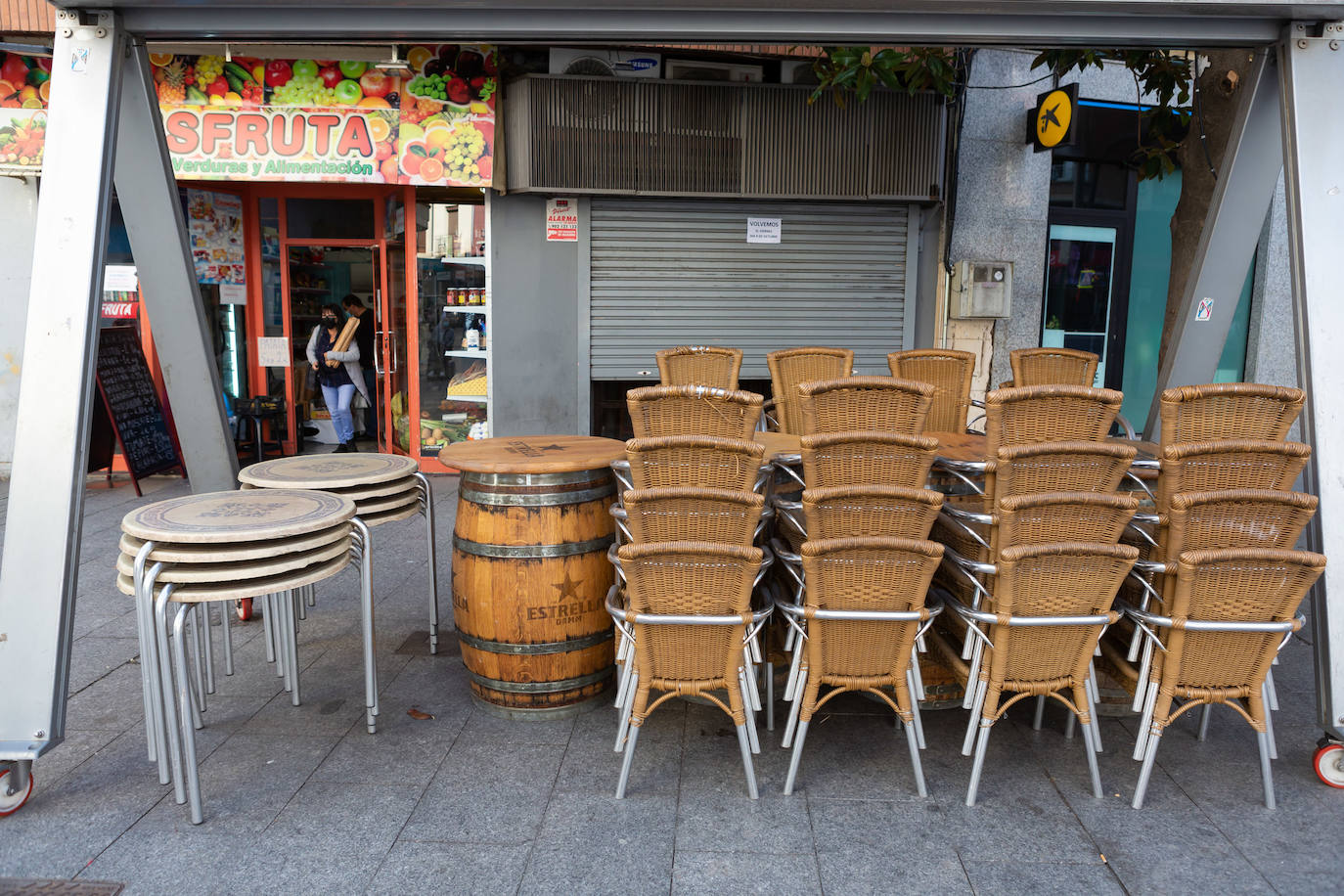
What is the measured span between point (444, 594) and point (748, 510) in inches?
125

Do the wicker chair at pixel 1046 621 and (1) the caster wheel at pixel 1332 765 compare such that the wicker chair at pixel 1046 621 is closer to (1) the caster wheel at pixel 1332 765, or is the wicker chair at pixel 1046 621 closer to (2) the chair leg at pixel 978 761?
(2) the chair leg at pixel 978 761

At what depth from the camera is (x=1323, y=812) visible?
125 inches

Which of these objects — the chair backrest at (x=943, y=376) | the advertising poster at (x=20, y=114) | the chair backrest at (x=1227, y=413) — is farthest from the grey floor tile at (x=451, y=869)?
the advertising poster at (x=20, y=114)

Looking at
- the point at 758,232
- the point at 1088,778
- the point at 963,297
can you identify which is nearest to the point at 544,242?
the point at 758,232

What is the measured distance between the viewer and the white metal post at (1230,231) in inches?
162

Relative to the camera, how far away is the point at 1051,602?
306cm

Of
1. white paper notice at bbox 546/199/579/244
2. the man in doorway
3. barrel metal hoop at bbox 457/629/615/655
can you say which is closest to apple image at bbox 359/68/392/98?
white paper notice at bbox 546/199/579/244

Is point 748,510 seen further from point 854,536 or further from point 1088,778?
point 1088,778

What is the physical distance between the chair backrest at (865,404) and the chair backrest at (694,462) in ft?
1.28

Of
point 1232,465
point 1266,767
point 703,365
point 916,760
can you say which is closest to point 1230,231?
point 1232,465

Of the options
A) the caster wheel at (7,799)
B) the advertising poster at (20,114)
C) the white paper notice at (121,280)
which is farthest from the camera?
the white paper notice at (121,280)

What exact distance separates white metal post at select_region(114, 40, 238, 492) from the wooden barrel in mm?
1644

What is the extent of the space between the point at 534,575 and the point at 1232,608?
2.50 metres

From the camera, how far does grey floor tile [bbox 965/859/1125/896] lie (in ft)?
8.96
